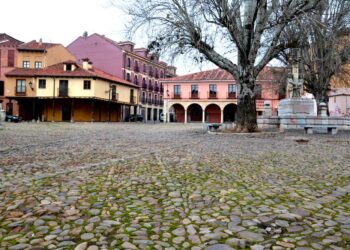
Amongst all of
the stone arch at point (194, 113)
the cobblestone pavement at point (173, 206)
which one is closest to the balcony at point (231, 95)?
the stone arch at point (194, 113)

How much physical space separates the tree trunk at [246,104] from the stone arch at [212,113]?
37.6m

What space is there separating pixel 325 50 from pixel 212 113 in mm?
32031

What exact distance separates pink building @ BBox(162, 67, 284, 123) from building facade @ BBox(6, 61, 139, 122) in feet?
34.8

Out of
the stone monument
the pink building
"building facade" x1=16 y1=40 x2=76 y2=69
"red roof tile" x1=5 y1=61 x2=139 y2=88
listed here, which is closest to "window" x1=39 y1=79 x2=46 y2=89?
"red roof tile" x1=5 y1=61 x2=139 y2=88

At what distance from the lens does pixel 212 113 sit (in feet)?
177

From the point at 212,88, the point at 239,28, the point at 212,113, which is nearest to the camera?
the point at 239,28

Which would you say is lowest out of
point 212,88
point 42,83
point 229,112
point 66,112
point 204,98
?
point 66,112

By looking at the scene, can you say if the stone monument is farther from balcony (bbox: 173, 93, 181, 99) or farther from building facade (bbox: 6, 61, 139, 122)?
balcony (bbox: 173, 93, 181, 99)

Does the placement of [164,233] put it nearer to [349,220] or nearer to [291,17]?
[349,220]

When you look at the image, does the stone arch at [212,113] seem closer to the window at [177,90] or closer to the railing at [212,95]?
the railing at [212,95]

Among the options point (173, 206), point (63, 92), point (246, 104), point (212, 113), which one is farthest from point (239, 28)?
point (212, 113)

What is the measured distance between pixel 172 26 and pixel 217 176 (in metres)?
11.1

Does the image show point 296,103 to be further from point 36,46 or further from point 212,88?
point 36,46

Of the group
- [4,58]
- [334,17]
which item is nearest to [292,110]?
[334,17]
